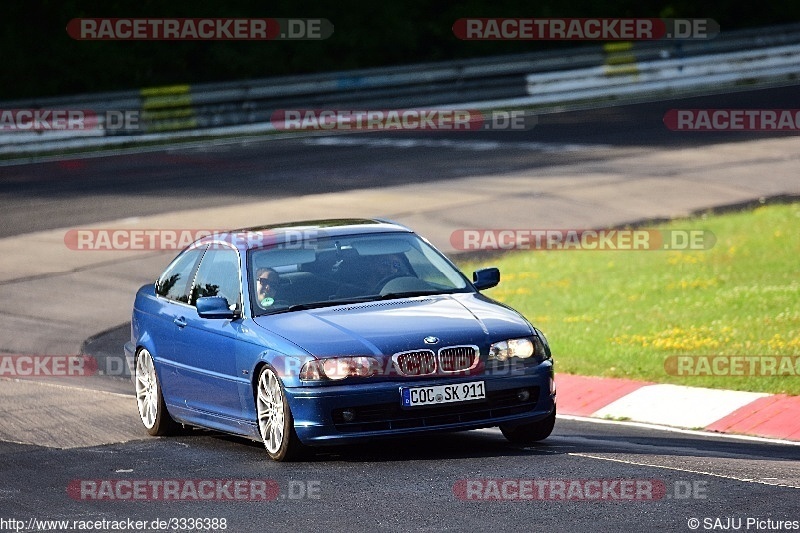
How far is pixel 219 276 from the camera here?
10.5 m

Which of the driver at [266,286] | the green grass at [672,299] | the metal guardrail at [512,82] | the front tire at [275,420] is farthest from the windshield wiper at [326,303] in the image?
the metal guardrail at [512,82]

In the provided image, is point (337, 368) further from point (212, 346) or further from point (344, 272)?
point (212, 346)

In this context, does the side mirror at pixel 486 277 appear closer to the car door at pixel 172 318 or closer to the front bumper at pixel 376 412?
the front bumper at pixel 376 412

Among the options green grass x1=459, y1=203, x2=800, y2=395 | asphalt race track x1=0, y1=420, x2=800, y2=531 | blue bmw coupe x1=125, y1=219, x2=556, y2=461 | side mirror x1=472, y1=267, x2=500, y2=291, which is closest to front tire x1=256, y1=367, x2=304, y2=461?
blue bmw coupe x1=125, y1=219, x2=556, y2=461

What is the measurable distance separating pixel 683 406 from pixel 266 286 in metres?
3.62

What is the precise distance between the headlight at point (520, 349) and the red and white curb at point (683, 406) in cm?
217

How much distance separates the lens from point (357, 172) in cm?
2622

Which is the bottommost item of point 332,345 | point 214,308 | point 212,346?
point 212,346

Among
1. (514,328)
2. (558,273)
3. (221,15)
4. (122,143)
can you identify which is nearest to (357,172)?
(122,143)

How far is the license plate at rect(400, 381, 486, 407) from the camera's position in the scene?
888 centimetres

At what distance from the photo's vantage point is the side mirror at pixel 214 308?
9828 mm

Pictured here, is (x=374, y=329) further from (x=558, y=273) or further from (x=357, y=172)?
(x=357, y=172)

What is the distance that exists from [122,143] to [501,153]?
7.55 meters

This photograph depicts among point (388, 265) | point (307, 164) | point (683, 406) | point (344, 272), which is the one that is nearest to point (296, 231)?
point (344, 272)
